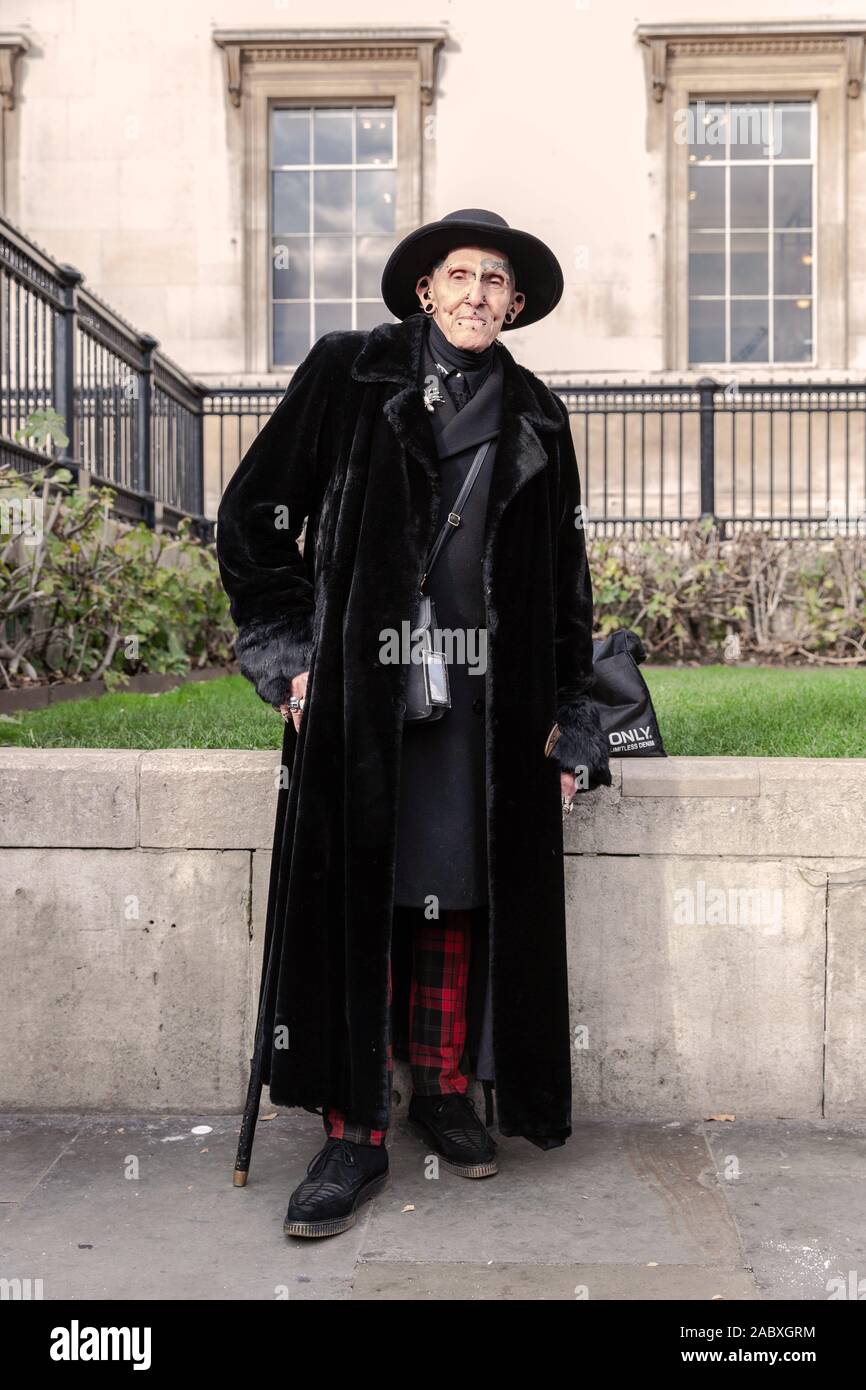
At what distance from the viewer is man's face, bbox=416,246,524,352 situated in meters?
3.14

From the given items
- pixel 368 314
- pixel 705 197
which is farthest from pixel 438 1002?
pixel 705 197

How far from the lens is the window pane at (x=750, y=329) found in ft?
49.9

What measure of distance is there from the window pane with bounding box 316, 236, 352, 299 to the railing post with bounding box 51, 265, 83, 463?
7624 millimetres

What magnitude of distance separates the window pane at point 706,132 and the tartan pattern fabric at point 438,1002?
13765 mm

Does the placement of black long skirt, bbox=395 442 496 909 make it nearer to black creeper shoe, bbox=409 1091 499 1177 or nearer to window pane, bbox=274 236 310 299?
black creeper shoe, bbox=409 1091 499 1177

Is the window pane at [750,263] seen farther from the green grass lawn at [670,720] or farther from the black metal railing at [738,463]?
the green grass lawn at [670,720]

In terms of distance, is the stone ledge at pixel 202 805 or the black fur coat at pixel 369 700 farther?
the stone ledge at pixel 202 805

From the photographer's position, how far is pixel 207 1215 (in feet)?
10.1

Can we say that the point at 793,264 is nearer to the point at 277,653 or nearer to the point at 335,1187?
the point at 277,653

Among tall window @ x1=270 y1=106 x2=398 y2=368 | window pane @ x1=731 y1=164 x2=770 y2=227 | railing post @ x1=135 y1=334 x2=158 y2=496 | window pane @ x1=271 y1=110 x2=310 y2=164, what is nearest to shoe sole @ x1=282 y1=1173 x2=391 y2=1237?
railing post @ x1=135 y1=334 x2=158 y2=496

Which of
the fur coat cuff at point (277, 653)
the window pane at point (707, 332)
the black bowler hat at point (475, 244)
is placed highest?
the window pane at point (707, 332)

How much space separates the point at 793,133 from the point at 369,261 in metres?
5.07

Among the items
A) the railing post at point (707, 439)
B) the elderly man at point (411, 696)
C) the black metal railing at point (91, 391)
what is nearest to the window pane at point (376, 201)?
the black metal railing at point (91, 391)

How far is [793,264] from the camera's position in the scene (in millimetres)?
15281
